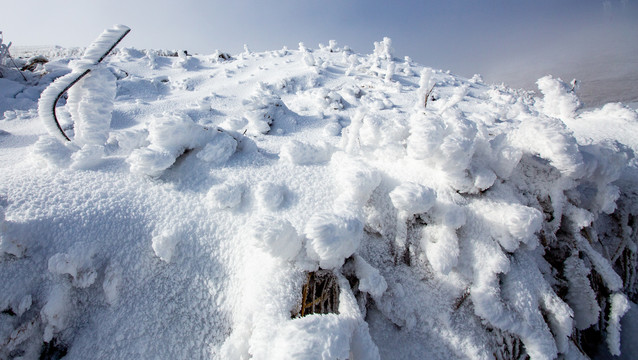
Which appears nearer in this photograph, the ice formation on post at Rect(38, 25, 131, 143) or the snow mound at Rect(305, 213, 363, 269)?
the snow mound at Rect(305, 213, 363, 269)

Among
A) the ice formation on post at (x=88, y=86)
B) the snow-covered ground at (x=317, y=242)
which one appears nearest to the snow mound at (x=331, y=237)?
the snow-covered ground at (x=317, y=242)

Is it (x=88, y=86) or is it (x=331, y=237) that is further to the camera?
(x=88, y=86)

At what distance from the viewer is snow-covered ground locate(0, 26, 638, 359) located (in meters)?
1.06

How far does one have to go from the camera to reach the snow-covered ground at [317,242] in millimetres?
1062

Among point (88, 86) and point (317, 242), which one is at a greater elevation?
point (88, 86)

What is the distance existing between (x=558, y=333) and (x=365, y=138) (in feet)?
4.20

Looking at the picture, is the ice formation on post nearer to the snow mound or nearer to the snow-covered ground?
the snow-covered ground

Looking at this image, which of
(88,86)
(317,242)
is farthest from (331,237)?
(88,86)

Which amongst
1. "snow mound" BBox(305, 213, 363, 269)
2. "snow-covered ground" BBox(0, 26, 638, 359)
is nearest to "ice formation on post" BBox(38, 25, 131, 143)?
"snow-covered ground" BBox(0, 26, 638, 359)

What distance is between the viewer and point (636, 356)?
4.61 feet

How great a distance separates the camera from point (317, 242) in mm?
1006

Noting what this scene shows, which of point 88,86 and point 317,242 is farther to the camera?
point 88,86

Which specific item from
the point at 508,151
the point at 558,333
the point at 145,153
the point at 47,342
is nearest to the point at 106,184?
the point at 145,153

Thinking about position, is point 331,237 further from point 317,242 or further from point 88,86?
point 88,86
